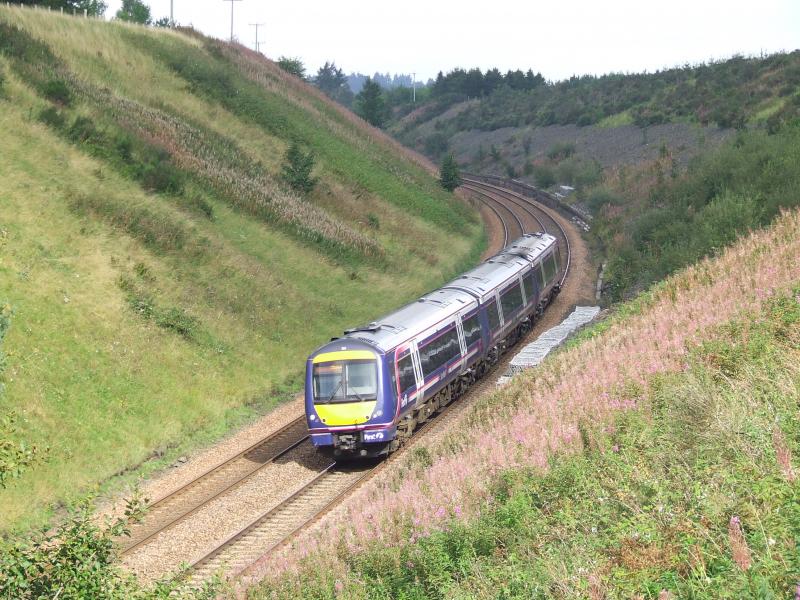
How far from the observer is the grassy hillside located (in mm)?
21141

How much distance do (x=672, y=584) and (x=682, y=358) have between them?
6314mm

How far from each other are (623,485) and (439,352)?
12.6 metres

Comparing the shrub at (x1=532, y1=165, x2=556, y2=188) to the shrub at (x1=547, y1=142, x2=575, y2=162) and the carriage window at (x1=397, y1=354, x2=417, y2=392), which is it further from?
the carriage window at (x1=397, y1=354, x2=417, y2=392)

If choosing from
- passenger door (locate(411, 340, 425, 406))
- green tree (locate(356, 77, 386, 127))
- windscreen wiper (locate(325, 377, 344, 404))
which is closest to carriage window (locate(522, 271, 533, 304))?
passenger door (locate(411, 340, 425, 406))

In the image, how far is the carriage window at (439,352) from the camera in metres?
21.4

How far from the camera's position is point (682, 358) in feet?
43.7

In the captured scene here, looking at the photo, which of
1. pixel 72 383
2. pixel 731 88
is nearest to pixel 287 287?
pixel 72 383

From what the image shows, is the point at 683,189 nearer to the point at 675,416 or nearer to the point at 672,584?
the point at 675,416

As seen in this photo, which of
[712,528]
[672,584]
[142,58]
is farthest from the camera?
[142,58]

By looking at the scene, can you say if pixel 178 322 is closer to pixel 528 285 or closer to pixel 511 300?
pixel 511 300

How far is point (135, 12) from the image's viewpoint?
9062 centimetres

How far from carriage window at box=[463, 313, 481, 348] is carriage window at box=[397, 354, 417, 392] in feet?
12.5

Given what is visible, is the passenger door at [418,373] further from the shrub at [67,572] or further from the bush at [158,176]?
the bush at [158,176]

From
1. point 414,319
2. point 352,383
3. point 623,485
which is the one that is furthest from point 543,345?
point 623,485
